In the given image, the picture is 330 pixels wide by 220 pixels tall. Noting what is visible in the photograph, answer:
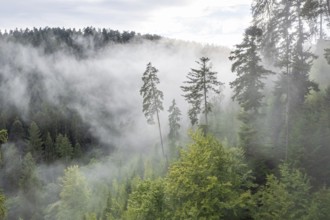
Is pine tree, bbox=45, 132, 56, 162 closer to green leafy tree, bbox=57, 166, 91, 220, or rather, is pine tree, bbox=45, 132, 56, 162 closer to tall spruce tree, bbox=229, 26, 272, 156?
green leafy tree, bbox=57, 166, 91, 220

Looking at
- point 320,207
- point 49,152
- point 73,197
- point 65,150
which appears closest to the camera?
point 320,207

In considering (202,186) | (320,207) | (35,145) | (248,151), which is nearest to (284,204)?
(320,207)

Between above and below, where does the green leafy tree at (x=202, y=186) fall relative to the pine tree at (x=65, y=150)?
above

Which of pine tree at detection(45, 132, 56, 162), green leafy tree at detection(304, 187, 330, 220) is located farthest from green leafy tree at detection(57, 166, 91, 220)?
pine tree at detection(45, 132, 56, 162)

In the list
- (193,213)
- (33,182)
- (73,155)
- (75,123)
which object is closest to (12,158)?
(73,155)

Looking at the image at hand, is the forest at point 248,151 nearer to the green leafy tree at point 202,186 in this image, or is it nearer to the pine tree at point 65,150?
the green leafy tree at point 202,186

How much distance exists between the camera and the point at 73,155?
132 m

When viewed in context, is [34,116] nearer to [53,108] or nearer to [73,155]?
[53,108]

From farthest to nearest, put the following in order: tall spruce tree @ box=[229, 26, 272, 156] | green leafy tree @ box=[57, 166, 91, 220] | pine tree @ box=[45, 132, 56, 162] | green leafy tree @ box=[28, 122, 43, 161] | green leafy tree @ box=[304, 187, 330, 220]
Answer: green leafy tree @ box=[28, 122, 43, 161], pine tree @ box=[45, 132, 56, 162], green leafy tree @ box=[57, 166, 91, 220], tall spruce tree @ box=[229, 26, 272, 156], green leafy tree @ box=[304, 187, 330, 220]

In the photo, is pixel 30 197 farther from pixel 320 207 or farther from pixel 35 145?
pixel 320 207

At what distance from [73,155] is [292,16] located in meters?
113

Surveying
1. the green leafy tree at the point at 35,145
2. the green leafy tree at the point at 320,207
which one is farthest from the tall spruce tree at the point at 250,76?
the green leafy tree at the point at 35,145

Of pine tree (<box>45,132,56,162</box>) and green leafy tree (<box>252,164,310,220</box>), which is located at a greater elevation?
green leafy tree (<box>252,164,310,220</box>)

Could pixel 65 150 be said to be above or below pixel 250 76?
below
